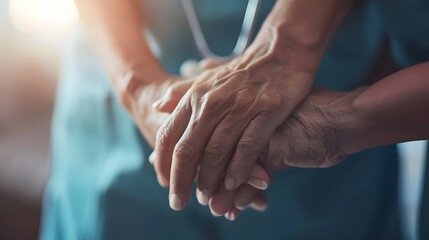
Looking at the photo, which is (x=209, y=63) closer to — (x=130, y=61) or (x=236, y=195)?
(x=130, y=61)

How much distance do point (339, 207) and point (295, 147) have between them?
22cm

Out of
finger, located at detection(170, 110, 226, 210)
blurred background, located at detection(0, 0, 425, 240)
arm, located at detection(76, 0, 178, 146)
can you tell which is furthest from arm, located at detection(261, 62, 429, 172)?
blurred background, located at detection(0, 0, 425, 240)

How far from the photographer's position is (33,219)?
5.38 ft

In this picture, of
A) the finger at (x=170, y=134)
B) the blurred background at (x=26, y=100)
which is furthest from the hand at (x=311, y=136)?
the blurred background at (x=26, y=100)

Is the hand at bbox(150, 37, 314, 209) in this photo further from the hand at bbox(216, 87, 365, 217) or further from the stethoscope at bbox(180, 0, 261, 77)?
the stethoscope at bbox(180, 0, 261, 77)

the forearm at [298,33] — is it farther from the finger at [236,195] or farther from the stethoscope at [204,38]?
the finger at [236,195]

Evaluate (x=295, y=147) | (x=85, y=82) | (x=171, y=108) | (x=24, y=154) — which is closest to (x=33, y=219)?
(x=24, y=154)

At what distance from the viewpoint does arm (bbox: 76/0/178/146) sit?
2.35ft

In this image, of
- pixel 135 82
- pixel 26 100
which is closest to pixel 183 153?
pixel 135 82

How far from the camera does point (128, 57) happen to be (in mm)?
761

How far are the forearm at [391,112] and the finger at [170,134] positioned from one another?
0.82 ft

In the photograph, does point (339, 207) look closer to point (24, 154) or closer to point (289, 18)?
point (289, 18)

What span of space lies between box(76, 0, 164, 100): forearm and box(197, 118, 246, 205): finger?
0.69 ft

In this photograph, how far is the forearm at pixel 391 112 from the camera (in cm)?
55
